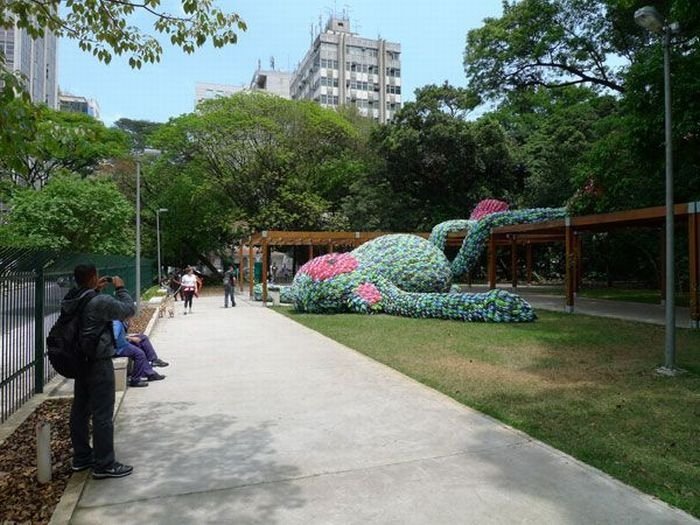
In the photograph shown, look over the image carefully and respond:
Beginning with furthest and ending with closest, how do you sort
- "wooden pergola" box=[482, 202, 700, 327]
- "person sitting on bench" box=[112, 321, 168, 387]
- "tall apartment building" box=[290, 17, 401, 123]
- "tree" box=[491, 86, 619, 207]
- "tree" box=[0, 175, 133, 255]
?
"tall apartment building" box=[290, 17, 401, 123], "tree" box=[0, 175, 133, 255], "tree" box=[491, 86, 619, 207], "wooden pergola" box=[482, 202, 700, 327], "person sitting on bench" box=[112, 321, 168, 387]

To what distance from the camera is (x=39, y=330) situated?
283 inches

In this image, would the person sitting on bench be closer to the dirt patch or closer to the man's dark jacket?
the dirt patch

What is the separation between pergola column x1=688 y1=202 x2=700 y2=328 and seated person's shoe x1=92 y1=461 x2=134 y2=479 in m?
12.4

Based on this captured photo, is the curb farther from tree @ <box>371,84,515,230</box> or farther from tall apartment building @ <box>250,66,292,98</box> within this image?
tall apartment building @ <box>250,66,292,98</box>

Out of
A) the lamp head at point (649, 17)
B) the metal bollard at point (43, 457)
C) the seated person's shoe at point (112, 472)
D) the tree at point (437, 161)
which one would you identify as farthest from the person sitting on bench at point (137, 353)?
the tree at point (437, 161)

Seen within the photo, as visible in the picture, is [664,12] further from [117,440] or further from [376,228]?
[376,228]

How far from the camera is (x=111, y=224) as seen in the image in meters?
28.6

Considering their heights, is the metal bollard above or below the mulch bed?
above

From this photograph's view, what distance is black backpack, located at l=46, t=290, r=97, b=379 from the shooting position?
4.28 m

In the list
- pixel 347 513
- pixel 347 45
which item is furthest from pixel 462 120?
pixel 347 45

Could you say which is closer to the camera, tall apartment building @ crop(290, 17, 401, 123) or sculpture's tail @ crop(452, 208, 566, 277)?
sculpture's tail @ crop(452, 208, 566, 277)

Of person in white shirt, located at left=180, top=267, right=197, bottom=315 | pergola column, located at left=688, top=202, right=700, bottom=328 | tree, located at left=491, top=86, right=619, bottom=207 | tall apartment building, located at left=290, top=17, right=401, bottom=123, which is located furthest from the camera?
tall apartment building, located at left=290, top=17, right=401, bottom=123

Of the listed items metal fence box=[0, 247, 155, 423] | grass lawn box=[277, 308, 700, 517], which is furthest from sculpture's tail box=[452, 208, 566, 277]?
metal fence box=[0, 247, 155, 423]

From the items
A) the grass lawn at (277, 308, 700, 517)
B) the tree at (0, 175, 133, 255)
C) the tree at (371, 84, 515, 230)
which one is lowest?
the grass lawn at (277, 308, 700, 517)
